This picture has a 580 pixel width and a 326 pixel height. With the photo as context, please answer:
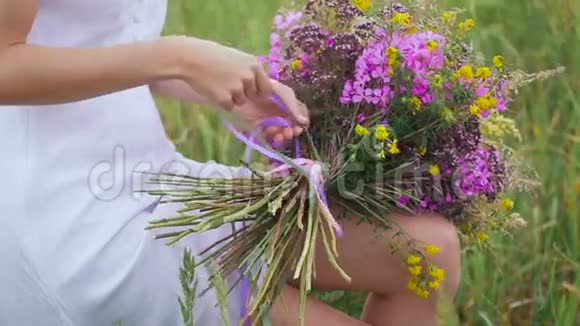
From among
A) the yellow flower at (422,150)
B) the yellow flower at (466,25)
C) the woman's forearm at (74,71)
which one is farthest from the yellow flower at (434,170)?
the woman's forearm at (74,71)

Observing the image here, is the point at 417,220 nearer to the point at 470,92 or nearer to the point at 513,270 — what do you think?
the point at 470,92

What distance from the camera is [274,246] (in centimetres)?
163

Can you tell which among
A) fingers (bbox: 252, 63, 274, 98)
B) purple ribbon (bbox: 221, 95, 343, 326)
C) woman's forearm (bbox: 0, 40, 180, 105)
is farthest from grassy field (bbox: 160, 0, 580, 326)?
woman's forearm (bbox: 0, 40, 180, 105)

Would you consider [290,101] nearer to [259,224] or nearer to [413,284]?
[259,224]

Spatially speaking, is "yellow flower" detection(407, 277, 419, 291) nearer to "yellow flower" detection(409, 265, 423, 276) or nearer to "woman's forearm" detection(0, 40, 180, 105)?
"yellow flower" detection(409, 265, 423, 276)

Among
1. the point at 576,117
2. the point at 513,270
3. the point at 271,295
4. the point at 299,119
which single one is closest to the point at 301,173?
the point at 299,119

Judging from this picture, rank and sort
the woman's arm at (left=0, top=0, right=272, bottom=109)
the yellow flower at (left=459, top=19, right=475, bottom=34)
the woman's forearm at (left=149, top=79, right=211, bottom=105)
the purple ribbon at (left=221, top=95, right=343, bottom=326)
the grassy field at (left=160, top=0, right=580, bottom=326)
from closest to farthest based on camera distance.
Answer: the woman's arm at (left=0, top=0, right=272, bottom=109) < the purple ribbon at (left=221, top=95, right=343, bottom=326) < the yellow flower at (left=459, top=19, right=475, bottom=34) < the woman's forearm at (left=149, top=79, right=211, bottom=105) < the grassy field at (left=160, top=0, right=580, bottom=326)

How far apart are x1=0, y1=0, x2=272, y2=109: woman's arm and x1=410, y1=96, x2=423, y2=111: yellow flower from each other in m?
0.22

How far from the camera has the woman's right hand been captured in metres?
1.57

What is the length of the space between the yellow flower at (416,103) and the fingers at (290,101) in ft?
0.52

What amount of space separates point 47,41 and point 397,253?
24.1 inches

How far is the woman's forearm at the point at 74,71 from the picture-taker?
1.53 meters

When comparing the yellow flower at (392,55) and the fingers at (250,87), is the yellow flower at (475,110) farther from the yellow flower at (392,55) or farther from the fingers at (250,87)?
the fingers at (250,87)

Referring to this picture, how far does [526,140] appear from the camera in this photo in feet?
9.18
